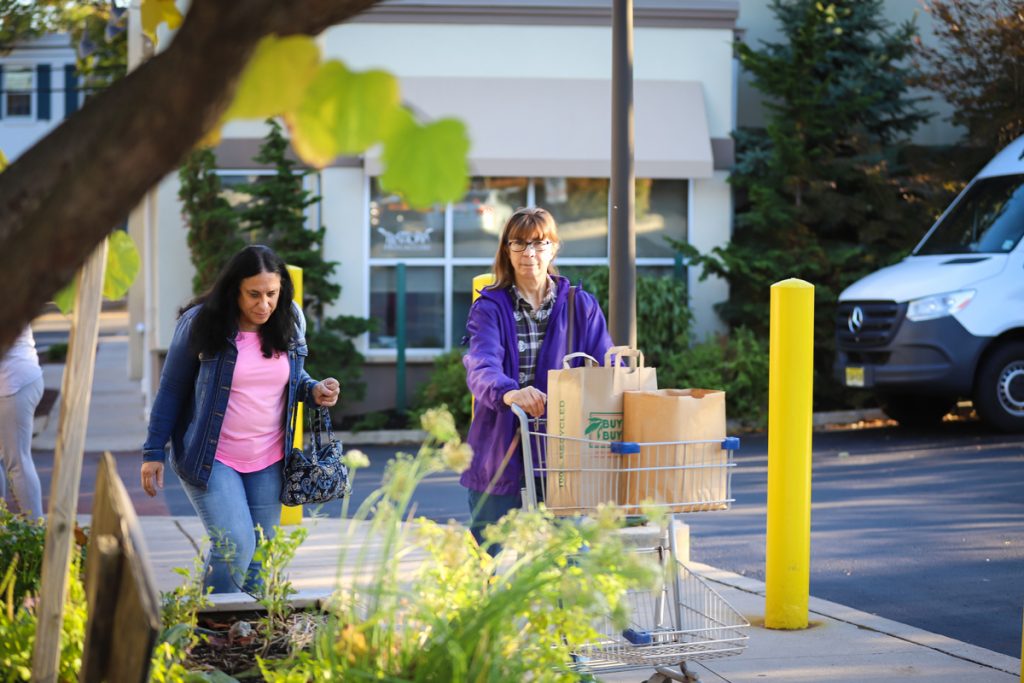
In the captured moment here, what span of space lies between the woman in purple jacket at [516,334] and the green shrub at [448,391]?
994 cm

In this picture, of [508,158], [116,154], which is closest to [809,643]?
[116,154]

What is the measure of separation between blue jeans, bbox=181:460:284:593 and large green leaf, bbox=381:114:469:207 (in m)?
3.66

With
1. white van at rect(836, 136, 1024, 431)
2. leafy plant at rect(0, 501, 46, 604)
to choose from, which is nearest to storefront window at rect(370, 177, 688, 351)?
white van at rect(836, 136, 1024, 431)

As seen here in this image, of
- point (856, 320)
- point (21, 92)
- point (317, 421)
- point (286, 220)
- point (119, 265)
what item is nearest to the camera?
point (119, 265)

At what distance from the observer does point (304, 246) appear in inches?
665

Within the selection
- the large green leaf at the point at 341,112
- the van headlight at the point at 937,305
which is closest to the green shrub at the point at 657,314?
the van headlight at the point at 937,305

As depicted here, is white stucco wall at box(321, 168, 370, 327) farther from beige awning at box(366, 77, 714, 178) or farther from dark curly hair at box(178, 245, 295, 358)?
dark curly hair at box(178, 245, 295, 358)

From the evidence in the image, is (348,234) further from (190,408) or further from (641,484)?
(641,484)

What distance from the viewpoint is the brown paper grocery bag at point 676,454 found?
471cm

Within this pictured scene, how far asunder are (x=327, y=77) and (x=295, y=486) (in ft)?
13.1

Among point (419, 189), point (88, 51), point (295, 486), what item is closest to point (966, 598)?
point (295, 486)

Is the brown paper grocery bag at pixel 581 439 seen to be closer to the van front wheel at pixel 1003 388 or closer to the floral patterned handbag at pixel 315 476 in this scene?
the floral patterned handbag at pixel 315 476

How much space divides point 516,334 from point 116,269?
8.57 ft

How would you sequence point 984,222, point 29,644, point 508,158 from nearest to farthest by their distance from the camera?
point 29,644
point 984,222
point 508,158
